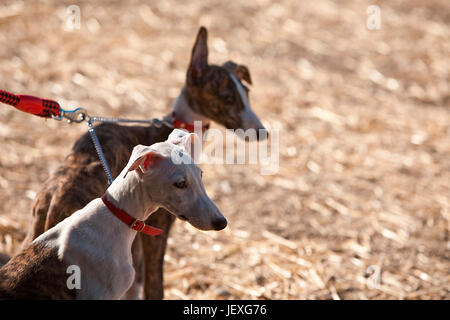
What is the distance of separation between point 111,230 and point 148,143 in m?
1.82

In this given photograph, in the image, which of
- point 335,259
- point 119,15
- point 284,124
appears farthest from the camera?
point 119,15

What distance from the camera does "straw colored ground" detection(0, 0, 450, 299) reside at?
5730mm

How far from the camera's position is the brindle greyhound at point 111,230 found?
2891mm

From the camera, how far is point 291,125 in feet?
28.6

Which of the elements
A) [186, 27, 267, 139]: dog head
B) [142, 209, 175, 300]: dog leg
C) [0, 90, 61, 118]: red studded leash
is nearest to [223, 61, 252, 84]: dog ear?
[186, 27, 267, 139]: dog head

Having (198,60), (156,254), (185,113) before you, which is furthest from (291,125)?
(156,254)

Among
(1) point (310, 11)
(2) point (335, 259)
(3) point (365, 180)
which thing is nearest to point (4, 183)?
(2) point (335, 259)

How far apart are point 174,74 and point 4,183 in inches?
159

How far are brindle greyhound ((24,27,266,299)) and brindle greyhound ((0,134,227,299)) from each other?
29.6 inches

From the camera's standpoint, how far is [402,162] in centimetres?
790

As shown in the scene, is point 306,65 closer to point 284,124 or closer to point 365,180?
point 284,124

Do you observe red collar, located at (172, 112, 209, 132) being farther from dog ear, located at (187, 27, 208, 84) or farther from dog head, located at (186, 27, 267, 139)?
dog ear, located at (187, 27, 208, 84)

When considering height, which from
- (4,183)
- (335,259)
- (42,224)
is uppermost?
(42,224)
